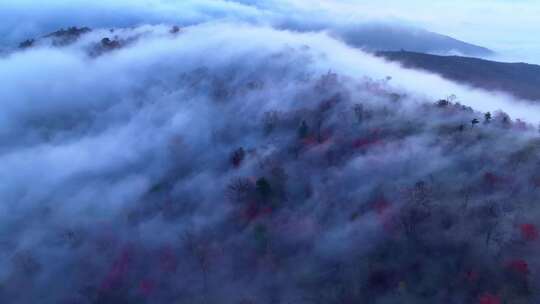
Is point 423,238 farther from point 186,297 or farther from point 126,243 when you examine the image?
point 126,243

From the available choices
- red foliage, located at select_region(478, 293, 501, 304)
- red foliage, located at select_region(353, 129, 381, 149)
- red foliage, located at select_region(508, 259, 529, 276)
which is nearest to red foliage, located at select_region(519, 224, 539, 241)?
red foliage, located at select_region(508, 259, 529, 276)

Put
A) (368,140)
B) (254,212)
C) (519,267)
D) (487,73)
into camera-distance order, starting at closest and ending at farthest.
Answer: (519,267), (254,212), (368,140), (487,73)

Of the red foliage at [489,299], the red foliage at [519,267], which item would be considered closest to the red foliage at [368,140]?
the red foliage at [519,267]

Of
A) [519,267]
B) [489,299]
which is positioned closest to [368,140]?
[519,267]

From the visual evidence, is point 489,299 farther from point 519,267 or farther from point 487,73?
point 487,73

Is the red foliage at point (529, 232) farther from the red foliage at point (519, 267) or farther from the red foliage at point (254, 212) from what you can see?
the red foliage at point (254, 212)

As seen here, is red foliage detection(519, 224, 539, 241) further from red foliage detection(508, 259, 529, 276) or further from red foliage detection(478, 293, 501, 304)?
red foliage detection(478, 293, 501, 304)
